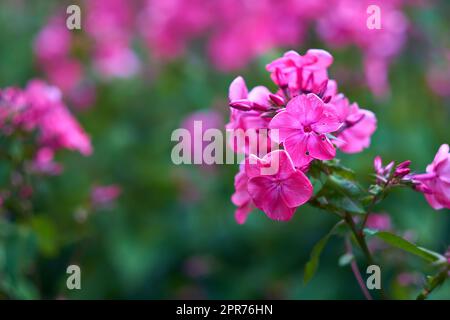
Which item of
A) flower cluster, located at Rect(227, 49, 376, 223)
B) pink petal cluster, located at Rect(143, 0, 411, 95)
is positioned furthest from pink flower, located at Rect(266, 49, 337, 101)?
pink petal cluster, located at Rect(143, 0, 411, 95)

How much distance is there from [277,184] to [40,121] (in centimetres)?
78

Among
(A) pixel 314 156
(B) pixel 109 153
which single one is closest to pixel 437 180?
(A) pixel 314 156

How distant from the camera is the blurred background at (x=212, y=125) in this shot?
2.64m

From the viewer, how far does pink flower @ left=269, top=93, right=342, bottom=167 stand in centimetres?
116

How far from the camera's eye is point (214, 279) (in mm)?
2775

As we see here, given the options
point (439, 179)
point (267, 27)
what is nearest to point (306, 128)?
point (439, 179)

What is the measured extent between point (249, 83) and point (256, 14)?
0.39 metres

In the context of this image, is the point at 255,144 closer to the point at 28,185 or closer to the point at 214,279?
the point at 28,185

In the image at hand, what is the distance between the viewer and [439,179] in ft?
4.01

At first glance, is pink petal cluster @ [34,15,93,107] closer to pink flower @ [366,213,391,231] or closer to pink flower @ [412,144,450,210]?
pink flower @ [366,213,391,231]

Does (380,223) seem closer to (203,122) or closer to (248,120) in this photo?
(248,120)

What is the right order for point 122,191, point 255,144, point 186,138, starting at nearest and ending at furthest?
point 255,144
point 186,138
point 122,191

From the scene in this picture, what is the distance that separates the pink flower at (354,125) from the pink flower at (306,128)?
16 cm

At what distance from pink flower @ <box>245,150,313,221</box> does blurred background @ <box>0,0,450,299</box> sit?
0.88m
